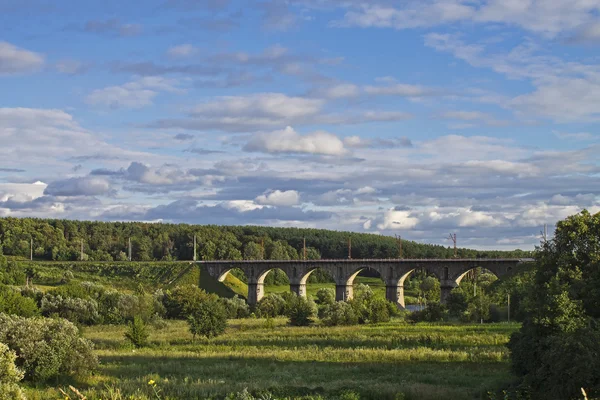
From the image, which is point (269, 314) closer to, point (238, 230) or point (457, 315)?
point (457, 315)

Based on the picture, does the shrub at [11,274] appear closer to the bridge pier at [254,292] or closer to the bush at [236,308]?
the bush at [236,308]

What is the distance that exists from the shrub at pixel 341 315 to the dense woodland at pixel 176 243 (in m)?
75.2

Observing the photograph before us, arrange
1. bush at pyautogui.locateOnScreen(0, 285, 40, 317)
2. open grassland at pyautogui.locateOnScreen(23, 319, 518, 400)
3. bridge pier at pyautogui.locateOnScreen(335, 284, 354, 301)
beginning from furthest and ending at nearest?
bridge pier at pyautogui.locateOnScreen(335, 284, 354, 301) < bush at pyautogui.locateOnScreen(0, 285, 40, 317) < open grassland at pyautogui.locateOnScreen(23, 319, 518, 400)

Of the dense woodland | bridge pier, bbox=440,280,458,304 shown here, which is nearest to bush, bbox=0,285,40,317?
bridge pier, bbox=440,280,458,304

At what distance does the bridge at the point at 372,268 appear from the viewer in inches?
3376

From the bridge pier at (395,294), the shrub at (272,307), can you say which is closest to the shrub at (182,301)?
the shrub at (272,307)

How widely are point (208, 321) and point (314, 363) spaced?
1862 cm

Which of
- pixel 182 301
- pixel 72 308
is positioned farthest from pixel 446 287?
pixel 72 308

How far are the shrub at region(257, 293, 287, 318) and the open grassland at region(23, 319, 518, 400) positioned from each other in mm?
26880

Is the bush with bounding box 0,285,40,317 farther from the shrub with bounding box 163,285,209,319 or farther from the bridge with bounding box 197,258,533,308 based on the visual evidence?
the bridge with bounding box 197,258,533,308

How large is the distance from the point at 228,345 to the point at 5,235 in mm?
117349

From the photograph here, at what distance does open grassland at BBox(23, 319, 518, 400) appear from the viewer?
26.1 metres

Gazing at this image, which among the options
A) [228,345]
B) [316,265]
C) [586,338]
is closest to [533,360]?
[586,338]

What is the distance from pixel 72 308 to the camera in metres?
69.9
